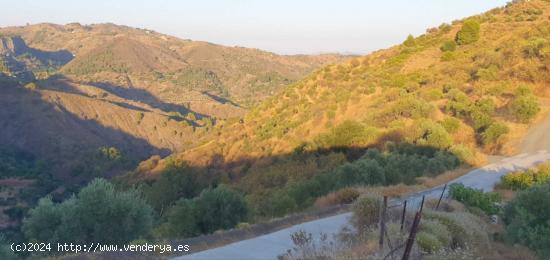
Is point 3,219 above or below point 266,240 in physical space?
below

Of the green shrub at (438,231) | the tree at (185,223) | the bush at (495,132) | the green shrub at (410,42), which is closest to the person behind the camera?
the green shrub at (438,231)

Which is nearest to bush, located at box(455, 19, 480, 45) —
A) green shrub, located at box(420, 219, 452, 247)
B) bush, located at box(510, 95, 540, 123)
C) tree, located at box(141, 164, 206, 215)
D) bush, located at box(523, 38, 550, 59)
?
bush, located at box(523, 38, 550, 59)

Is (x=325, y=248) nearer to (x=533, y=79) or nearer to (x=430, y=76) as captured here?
(x=533, y=79)

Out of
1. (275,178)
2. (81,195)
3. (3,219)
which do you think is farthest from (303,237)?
(3,219)

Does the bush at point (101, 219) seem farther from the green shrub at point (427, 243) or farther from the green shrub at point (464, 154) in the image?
the green shrub at point (464, 154)

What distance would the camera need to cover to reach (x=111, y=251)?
9711 millimetres

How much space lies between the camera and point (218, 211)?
17.3m

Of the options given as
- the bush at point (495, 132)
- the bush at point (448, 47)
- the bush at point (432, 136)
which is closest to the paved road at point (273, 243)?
the bush at point (432, 136)

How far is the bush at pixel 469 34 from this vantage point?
53.9 meters

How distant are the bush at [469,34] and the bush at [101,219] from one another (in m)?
46.7

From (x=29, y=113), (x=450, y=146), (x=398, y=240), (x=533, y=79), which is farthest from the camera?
(x=29, y=113)

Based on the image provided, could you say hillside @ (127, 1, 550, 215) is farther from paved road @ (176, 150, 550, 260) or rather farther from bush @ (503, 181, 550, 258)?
bush @ (503, 181, 550, 258)

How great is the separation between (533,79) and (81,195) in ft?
113

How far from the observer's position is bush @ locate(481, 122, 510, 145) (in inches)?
1220
